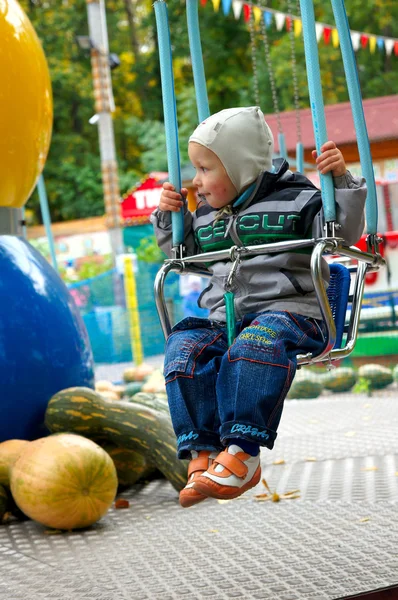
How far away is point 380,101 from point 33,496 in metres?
16.8

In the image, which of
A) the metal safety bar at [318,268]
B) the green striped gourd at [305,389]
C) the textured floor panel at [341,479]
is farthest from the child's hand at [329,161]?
the green striped gourd at [305,389]

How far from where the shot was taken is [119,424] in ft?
17.0

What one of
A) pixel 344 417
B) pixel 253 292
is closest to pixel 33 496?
pixel 253 292

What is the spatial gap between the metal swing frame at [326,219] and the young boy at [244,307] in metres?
0.07

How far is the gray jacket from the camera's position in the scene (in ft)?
9.95

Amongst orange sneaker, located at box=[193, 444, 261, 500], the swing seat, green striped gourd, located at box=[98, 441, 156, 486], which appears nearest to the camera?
orange sneaker, located at box=[193, 444, 261, 500]

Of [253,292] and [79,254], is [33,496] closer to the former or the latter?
[253,292]

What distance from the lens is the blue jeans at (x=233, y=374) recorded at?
9.07 feet

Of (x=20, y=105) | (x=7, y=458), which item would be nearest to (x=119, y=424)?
(x=7, y=458)

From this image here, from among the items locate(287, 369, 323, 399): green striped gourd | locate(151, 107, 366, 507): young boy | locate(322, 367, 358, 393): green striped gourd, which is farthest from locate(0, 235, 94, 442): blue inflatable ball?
locate(322, 367, 358, 393): green striped gourd

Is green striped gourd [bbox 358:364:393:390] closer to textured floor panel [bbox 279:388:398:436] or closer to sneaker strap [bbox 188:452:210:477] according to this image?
textured floor panel [bbox 279:388:398:436]

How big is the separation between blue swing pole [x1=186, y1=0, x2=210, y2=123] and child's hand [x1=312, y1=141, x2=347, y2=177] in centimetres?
75

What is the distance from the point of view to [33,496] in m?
4.52

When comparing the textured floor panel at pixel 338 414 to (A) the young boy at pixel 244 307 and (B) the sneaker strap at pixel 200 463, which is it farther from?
(B) the sneaker strap at pixel 200 463
